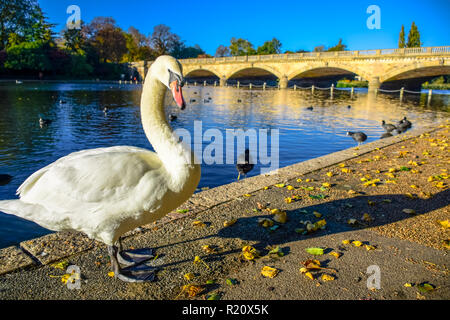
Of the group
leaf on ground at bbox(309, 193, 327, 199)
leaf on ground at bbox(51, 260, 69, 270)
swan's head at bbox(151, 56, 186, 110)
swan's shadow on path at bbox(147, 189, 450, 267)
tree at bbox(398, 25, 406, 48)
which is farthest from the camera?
tree at bbox(398, 25, 406, 48)

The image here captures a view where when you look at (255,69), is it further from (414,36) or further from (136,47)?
(136,47)

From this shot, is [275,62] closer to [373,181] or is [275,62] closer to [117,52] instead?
[117,52]

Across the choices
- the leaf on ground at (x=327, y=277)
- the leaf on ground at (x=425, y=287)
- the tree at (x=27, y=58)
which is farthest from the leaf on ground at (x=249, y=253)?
the tree at (x=27, y=58)

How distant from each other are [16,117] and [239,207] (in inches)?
599

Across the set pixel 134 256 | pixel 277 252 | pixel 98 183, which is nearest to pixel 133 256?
pixel 134 256

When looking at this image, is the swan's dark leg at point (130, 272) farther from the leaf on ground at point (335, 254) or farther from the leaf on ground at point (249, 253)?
the leaf on ground at point (335, 254)

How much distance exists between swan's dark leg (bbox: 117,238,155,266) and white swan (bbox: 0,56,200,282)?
15 cm

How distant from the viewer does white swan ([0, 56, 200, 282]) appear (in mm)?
2369

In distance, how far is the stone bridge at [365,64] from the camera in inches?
1487

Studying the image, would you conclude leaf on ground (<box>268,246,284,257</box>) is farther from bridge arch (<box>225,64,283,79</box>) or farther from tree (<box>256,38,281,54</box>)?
tree (<box>256,38,281,54</box>)

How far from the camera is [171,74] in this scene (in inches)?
97.0

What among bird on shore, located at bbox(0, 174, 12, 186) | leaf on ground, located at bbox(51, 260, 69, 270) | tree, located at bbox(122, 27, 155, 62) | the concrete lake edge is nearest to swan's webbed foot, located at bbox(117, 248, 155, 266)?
the concrete lake edge

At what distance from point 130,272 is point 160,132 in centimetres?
123
